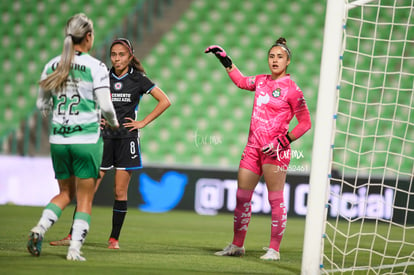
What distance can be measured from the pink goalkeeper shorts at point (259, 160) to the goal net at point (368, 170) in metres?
0.41

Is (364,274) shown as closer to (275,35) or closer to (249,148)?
(249,148)

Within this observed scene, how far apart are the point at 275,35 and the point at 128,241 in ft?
23.0

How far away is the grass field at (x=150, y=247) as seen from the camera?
3.68m

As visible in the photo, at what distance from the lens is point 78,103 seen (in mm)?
3799

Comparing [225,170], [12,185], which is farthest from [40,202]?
[225,170]

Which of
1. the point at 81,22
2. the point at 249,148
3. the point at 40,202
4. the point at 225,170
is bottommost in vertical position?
the point at 40,202

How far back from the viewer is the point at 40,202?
9.00 metres

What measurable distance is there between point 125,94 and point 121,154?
1.53ft

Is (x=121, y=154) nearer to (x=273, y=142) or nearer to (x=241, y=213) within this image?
(x=241, y=213)

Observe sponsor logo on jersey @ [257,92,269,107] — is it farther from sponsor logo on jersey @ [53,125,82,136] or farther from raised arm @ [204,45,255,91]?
sponsor logo on jersey @ [53,125,82,136]

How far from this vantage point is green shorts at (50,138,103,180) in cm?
377

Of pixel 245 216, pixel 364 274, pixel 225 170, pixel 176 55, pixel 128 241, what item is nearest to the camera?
pixel 364 274

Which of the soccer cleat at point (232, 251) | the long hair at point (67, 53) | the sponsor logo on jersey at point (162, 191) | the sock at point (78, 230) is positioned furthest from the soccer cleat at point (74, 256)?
the sponsor logo on jersey at point (162, 191)

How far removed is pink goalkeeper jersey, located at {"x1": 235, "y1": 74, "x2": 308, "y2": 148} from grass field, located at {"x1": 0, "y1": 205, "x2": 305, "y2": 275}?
3.00ft
